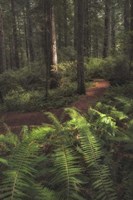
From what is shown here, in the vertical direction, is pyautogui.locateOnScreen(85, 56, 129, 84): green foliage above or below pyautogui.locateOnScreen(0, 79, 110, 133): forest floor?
above

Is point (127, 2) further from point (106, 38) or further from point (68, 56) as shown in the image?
point (68, 56)

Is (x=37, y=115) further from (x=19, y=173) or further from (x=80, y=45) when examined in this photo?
(x=19, y=173)

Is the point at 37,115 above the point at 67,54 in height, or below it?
below

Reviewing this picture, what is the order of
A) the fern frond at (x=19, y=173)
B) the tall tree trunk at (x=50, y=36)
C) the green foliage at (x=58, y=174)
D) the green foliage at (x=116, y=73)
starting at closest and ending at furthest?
the fern frond at (x=19, y=173), the green foliage at (x=58, y=174), the green foliage at (x=116, y=73), the tall tree trunk at (x=50, y=36)

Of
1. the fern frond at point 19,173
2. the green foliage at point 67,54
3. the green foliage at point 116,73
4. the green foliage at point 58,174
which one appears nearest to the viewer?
the fern frond at point 19,173

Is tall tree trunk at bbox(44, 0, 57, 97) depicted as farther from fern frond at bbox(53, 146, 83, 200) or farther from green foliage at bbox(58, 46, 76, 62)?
fern frond at bbox(53, 146, 83, 200)

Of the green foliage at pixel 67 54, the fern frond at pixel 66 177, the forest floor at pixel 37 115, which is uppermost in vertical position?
the green foliage at pixel 67 54

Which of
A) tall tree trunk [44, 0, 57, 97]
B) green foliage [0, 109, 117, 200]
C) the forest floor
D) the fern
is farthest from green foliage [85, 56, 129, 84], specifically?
green foliage [0, 109, 117, 200]

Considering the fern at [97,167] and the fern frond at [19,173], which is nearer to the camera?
the fern frond at [19,173]

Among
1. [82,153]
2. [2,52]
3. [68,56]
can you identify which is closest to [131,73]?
[68,56]

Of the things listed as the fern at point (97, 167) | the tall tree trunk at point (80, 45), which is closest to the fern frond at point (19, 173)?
the fern at point (97, 167)

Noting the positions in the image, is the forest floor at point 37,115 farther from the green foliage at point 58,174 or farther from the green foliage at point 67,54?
→ the green foliage at point 67,54

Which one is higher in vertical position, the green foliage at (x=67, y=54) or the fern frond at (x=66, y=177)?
the green foliage at (x=67, y=54)

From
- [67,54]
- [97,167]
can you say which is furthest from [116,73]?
[97,167]
